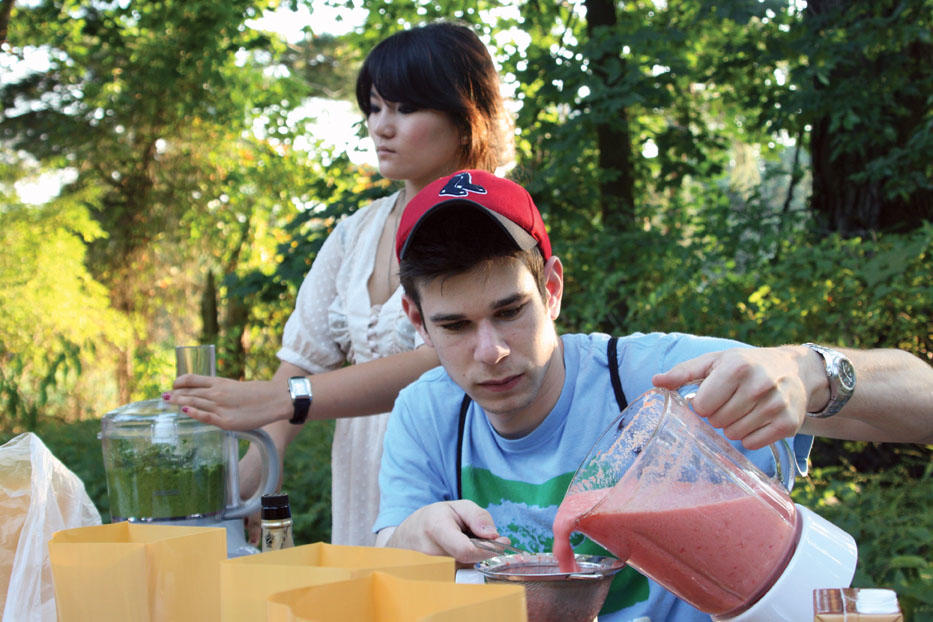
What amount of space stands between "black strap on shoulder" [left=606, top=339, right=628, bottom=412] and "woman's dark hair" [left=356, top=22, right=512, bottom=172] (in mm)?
663

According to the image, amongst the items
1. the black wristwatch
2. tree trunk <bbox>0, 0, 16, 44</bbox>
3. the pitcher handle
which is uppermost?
tree trunk <bbox>0, 0, 16, 44</bbox>

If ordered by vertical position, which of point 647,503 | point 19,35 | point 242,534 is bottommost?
point 242,534

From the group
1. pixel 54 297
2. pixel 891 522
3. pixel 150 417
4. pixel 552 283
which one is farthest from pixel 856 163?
pixel 54 297

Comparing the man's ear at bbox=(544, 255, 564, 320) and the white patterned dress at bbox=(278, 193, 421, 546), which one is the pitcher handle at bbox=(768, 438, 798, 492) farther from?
the white patterned dress at bbox=(278, 193, 421, 546)

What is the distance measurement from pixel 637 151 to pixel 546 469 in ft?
16.8

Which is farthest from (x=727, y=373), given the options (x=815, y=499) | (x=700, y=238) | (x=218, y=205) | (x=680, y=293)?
(x=218, y=205)

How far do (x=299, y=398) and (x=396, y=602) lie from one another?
3.96 ft

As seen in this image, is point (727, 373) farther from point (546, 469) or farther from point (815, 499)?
point (815, 499)

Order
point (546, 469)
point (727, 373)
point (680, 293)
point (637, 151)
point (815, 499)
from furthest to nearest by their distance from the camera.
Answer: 1. point (637, 151)
2. point (680, 293)
3. point (815, 499)
4. point (546, 469)
5. point (727, 373)

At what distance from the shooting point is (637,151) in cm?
656

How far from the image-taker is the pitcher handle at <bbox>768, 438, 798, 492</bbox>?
3.83 ft

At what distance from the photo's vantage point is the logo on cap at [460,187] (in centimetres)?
161

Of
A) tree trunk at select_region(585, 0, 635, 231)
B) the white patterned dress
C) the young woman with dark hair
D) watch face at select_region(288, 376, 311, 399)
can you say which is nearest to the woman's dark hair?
the young woman with dark hair

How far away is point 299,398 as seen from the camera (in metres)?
2.02
